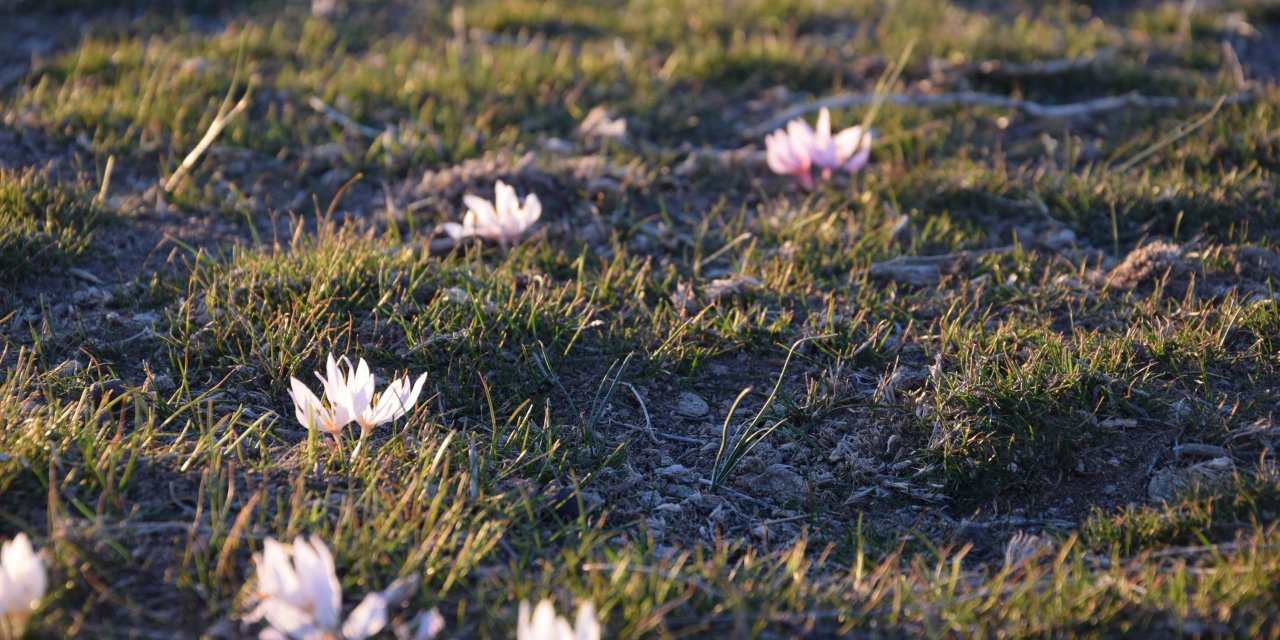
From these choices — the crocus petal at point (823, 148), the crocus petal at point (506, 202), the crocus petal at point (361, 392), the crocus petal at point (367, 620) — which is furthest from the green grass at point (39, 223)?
the crocus petal at point (823, 148)

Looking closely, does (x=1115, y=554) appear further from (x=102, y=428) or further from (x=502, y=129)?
(x=502, y=129)

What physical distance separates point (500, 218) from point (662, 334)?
66 centimetres

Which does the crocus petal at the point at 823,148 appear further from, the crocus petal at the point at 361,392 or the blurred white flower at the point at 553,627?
the blurred white flower at the point at 553,627

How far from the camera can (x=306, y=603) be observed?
187 cm

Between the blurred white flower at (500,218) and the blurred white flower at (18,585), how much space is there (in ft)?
5.58

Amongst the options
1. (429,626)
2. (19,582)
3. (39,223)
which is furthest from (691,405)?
(39,223)

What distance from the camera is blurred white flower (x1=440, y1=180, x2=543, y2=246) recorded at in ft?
11.0

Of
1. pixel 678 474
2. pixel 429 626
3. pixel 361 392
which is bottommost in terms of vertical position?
pixel 678 474

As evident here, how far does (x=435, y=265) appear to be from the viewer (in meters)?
3.26

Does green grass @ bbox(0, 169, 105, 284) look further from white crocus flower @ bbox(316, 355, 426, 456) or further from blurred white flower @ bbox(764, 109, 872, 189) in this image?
blurred white flower @ bbox(764, 109, 872, 189)

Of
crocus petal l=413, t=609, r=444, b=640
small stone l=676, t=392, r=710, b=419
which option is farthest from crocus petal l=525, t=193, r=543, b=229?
crocus petal l=413, t=609, r=444, b=640

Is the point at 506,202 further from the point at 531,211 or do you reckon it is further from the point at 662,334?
the point at 662,334

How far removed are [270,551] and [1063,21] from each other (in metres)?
5.12

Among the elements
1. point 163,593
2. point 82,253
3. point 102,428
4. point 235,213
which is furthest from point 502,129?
point 163,593
